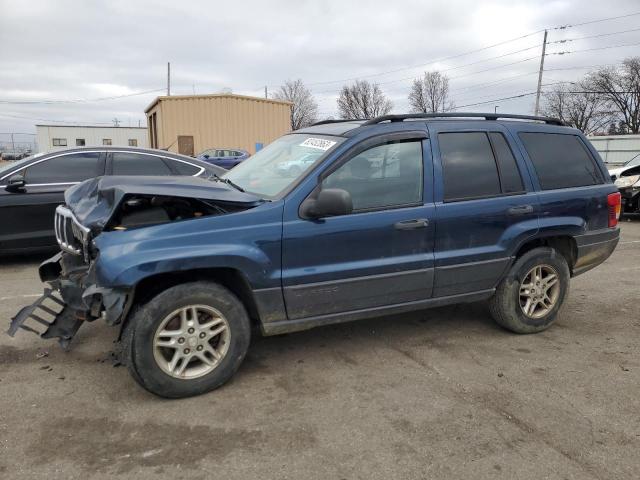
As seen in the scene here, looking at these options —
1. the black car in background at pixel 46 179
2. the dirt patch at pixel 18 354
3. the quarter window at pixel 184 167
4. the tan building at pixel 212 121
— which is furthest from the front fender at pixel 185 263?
the tan building at pixel 212 121

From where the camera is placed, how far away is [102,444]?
2787 millimetres

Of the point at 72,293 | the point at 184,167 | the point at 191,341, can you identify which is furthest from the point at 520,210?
the point at 184,167

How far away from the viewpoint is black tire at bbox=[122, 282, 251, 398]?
3.08m

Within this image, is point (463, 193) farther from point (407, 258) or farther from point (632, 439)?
point (632, 439)

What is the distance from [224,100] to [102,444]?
2640 centimetres

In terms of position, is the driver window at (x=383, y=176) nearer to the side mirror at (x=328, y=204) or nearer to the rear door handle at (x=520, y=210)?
the side mirror at (x=328, y=204)

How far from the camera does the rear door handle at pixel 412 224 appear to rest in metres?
3.67

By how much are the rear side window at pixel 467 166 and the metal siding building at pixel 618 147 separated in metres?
30.0

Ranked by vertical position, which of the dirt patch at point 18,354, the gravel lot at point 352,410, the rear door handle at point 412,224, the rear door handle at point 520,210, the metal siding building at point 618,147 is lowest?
the gravel lot at point 352,410

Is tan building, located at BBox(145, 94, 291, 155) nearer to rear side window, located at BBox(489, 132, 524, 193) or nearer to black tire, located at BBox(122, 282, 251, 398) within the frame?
rear side window, located at BBox(489, 132, 524, 193)

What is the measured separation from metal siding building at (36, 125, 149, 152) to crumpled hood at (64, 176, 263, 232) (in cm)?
5512

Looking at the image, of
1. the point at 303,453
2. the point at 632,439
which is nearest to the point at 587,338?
the point at 632,439

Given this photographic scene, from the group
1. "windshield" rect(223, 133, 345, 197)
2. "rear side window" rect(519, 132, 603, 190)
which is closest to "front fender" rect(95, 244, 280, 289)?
"windshield" rect(223, 133, 345, 197)

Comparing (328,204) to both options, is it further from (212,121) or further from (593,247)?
(212,121)
